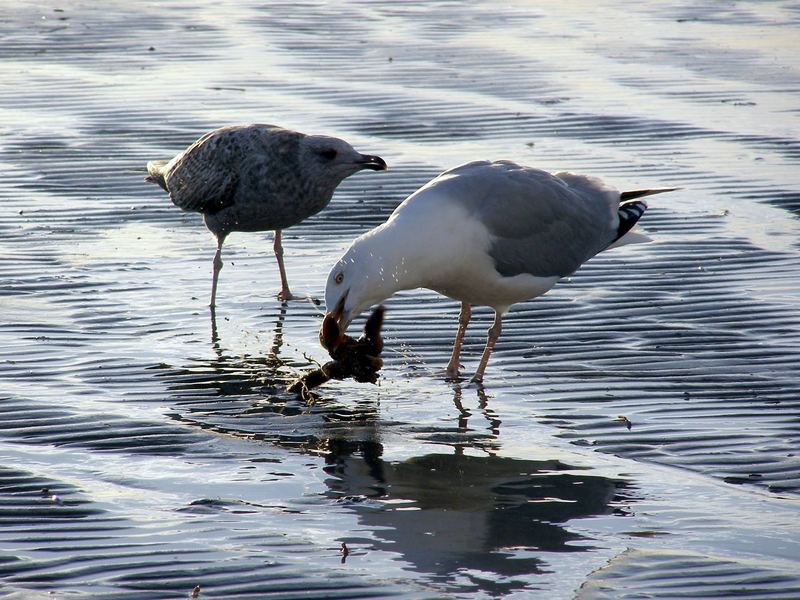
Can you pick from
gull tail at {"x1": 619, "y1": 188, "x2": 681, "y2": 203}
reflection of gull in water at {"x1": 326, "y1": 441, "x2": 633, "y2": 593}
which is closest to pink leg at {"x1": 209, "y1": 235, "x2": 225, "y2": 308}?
reflection of gull in water at {"x1": 326, "y1": 441, "x2": 633, "y2": 593}

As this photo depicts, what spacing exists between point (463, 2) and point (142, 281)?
13.7 m

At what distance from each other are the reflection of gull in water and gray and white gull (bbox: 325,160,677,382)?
3.13 feet

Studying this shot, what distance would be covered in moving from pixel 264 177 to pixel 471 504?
445 cm

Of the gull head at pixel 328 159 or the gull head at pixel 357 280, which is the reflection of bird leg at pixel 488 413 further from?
the gull head at pixel 328 159

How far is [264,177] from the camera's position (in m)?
10.1

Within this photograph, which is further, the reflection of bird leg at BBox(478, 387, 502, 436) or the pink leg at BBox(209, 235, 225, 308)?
the pink leg at BBox(209, 235, 225, 308)

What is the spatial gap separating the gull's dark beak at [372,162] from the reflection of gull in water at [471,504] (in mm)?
3131

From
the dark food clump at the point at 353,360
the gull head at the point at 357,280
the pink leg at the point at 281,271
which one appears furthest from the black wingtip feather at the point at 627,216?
the pink leg at the point at 281,271

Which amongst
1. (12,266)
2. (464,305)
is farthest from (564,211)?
(12,266)

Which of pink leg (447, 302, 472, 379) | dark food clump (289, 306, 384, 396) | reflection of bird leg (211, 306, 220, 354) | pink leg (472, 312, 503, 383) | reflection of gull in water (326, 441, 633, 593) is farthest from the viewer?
reflection of bird leg (211, 306, 220, 354)

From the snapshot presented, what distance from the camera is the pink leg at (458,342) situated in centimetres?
828

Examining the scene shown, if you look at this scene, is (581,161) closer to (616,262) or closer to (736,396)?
(616,262)

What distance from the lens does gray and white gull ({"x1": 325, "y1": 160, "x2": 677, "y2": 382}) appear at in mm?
7434

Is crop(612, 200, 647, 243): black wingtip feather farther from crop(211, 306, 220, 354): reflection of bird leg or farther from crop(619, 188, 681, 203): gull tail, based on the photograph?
crop(211, 306, 220, 354): reflection of bird leg
